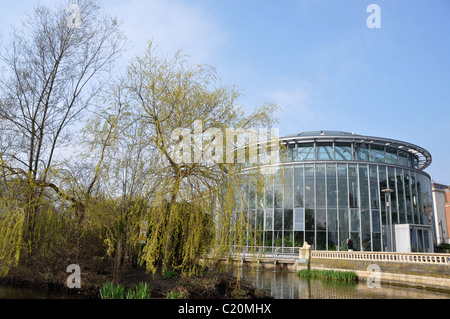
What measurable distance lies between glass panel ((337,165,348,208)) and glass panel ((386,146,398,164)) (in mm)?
4801

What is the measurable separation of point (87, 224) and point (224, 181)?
5452 millimetres

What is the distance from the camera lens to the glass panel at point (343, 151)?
1174 inches

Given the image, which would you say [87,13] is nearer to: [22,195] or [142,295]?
A: [22,195]

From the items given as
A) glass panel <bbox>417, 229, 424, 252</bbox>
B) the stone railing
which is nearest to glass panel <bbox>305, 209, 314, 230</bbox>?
the stone railing

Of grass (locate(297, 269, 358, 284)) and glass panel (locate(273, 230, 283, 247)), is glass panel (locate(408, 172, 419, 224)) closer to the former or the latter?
glass panel (locate(273, 230, 283, 247))

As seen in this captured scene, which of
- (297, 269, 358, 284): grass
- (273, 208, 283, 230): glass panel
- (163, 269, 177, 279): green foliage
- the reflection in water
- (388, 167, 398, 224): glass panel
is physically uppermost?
(388, 167, 398, 224): glass panel

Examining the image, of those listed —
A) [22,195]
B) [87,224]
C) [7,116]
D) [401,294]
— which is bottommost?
[401,294]

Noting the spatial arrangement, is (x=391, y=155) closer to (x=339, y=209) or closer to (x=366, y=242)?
(x=339, y=209)

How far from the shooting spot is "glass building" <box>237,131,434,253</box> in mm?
27922

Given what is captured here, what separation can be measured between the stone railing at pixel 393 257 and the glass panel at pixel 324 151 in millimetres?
9956

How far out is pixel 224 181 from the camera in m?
9.98

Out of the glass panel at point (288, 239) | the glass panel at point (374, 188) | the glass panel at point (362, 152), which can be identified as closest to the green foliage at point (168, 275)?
the glass panel at point (288, 239)
